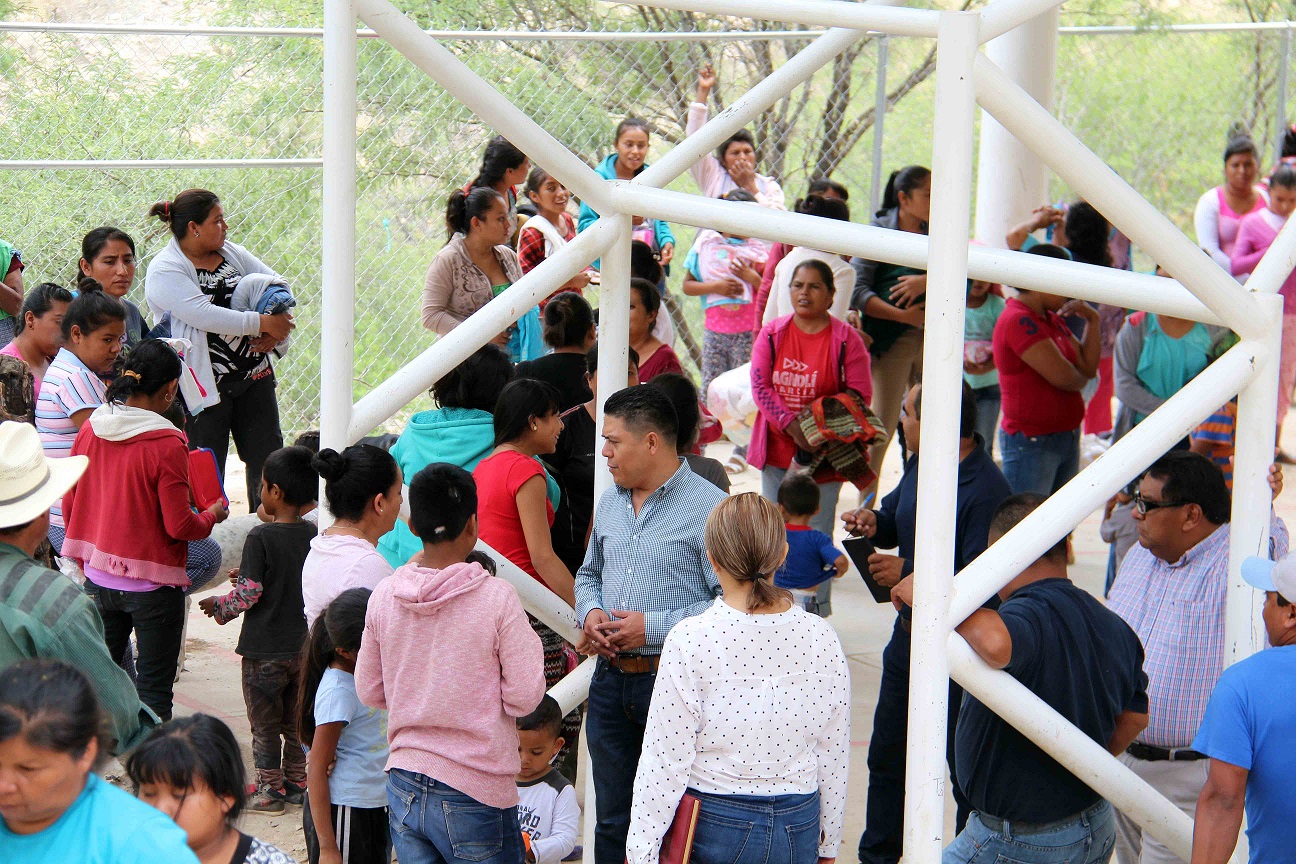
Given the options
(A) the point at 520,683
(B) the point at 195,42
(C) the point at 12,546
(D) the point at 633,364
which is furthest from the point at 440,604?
(B) the point at 195,42

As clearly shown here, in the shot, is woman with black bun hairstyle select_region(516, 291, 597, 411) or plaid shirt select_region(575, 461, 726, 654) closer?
plaid shirt select_region(575, 461, 726, 654)

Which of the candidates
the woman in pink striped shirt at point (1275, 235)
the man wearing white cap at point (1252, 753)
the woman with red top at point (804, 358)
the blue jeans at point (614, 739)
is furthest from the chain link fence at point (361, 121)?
the man wearing white cap at point (1252, 753)

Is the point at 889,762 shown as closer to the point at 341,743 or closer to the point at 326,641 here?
the point at 341,743

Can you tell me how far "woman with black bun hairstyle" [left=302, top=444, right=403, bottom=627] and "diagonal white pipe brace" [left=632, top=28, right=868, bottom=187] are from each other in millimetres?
1171

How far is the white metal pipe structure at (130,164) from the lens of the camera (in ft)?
23.2

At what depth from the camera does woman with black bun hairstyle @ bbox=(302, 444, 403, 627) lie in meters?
3.96

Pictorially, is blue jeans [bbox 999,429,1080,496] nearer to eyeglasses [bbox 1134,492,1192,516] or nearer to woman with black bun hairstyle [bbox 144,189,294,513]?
eyeglasses [bbox 1134,492,1192,516]

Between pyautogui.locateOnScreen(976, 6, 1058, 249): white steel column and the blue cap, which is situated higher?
pyautogui.locateOnScreen(976, 6, 1058, 249): white steel column

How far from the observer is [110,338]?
5527 mm

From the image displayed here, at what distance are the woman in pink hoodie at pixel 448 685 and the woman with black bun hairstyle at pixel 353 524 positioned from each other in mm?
394

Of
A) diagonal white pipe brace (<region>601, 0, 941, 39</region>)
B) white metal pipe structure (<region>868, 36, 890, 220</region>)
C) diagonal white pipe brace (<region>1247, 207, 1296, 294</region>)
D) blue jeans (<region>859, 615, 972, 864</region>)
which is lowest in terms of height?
blue jeans (<region>859, 615, 972, 864</region>)

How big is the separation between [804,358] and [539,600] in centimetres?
253

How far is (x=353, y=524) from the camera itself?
4.07 meters

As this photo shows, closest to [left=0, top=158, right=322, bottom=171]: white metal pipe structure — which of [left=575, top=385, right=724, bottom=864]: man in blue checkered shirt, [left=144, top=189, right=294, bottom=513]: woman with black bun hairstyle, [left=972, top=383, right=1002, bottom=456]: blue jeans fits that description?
[left=144, top=189, right=294, bottom=513]: woman with black bun hairstyle
